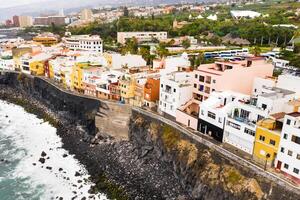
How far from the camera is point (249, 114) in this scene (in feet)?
112

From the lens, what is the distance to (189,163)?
3709cm

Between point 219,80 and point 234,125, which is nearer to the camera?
point 234,125

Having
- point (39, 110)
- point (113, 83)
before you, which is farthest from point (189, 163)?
point (39, 110)

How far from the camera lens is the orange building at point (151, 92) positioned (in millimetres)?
48250

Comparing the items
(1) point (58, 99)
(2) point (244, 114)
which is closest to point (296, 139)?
(2) point (244, 114)

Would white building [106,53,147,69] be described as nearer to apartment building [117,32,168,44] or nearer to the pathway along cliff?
the pathway along cliff

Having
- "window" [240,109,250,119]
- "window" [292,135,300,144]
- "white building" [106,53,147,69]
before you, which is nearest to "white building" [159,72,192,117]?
"window" [240,109,250,119]

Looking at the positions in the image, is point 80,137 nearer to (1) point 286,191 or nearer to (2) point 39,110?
(2) point 39,110

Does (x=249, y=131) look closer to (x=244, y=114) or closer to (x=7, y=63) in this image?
(x=244, y=114)

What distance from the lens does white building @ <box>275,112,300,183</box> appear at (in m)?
27.8

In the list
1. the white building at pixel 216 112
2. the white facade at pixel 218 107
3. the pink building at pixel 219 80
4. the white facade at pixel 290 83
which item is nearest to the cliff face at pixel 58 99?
the pink building at pixel 219 80

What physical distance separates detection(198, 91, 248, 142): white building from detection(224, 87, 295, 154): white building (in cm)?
92

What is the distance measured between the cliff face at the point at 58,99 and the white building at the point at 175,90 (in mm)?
14050

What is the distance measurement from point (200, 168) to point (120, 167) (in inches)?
500
